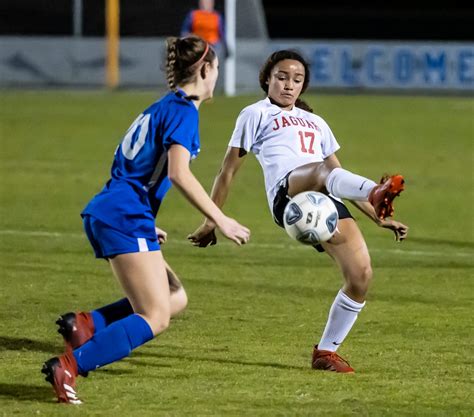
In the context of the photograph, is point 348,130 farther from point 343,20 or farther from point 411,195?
point 343,20

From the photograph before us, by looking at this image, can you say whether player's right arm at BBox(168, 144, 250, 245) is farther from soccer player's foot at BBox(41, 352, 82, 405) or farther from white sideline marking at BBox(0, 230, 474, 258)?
white sideline marking at BBox(0, 230, 474, 258)

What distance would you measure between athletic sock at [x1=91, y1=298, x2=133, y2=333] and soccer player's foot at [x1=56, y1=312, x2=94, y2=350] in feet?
0.34

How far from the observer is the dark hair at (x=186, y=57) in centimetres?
573

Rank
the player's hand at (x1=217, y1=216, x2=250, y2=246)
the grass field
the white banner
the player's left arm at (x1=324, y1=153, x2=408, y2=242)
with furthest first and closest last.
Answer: the white banner, the player's left arm at (x1=324, y1=153, x2=408, y2=242), the grass field, the player's hand at (x1=217, y1=216, x2=250, y2=246)

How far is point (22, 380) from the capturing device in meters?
6.25

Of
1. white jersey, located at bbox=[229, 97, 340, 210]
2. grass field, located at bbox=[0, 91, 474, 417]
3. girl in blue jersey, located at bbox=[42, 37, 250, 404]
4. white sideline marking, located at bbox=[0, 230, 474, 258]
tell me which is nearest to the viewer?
girl in blue jersey, located at bbox=[42, 37, 250, 404]

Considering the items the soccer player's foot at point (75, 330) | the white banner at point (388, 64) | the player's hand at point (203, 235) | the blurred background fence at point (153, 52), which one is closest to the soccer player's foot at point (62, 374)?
the soccer player's foot at point (75, 330)

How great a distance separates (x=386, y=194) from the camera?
6.16 meters

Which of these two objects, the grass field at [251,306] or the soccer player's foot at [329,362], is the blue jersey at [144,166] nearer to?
the grass field at [251,306]

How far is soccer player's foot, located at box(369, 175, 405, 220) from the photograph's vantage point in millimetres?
6145

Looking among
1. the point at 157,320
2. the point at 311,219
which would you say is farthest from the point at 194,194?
the point at 311,219

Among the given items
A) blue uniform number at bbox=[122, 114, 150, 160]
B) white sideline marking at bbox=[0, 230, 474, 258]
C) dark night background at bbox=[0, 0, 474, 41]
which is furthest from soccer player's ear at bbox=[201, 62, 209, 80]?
dark night background at bbox=[0, 0, 474, 41]

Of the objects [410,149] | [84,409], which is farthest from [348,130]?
[84,409]

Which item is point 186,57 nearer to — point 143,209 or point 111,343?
point 143,209
